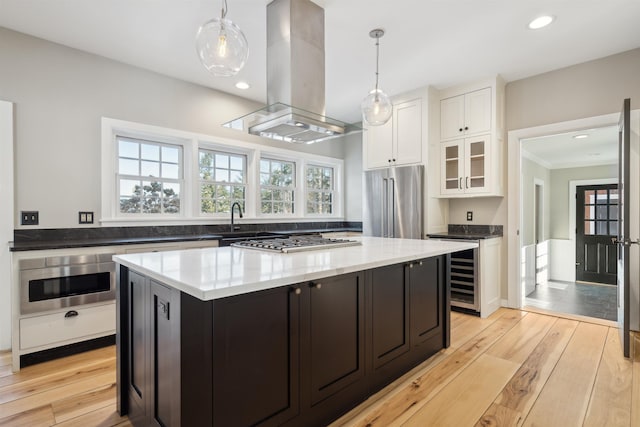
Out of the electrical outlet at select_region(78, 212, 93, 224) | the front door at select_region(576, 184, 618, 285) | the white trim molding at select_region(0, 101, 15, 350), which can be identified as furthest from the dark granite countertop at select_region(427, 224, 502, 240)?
the white trim molding at select_region(0, 101, 15, 350)

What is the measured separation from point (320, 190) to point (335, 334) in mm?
3857

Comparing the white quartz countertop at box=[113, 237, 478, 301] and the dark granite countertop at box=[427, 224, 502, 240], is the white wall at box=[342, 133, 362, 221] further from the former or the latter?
the white quartz countertop at box=[113, 237, 478, 301]

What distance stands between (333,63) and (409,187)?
171cm

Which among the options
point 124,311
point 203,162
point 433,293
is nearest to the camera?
point 124,311

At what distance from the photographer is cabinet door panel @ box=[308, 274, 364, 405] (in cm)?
162

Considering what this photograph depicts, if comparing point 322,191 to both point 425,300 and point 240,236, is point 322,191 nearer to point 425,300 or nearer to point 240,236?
point 240,236

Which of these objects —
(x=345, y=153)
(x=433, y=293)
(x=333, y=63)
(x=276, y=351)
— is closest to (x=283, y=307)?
(x=276, y=351)

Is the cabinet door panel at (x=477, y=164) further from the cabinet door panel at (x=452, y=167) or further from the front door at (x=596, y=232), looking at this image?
the front door at (x=596, y=232)

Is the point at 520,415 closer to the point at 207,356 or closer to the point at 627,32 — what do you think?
the point at 207,356

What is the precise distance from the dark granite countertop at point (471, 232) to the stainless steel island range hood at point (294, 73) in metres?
2.01

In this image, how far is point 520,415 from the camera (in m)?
1.81

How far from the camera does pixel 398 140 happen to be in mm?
4262

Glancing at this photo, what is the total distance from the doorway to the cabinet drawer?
5381mm

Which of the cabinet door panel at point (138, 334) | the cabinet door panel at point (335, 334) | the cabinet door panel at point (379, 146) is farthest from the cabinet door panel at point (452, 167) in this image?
the cabinet door panel at point (138, 334)
